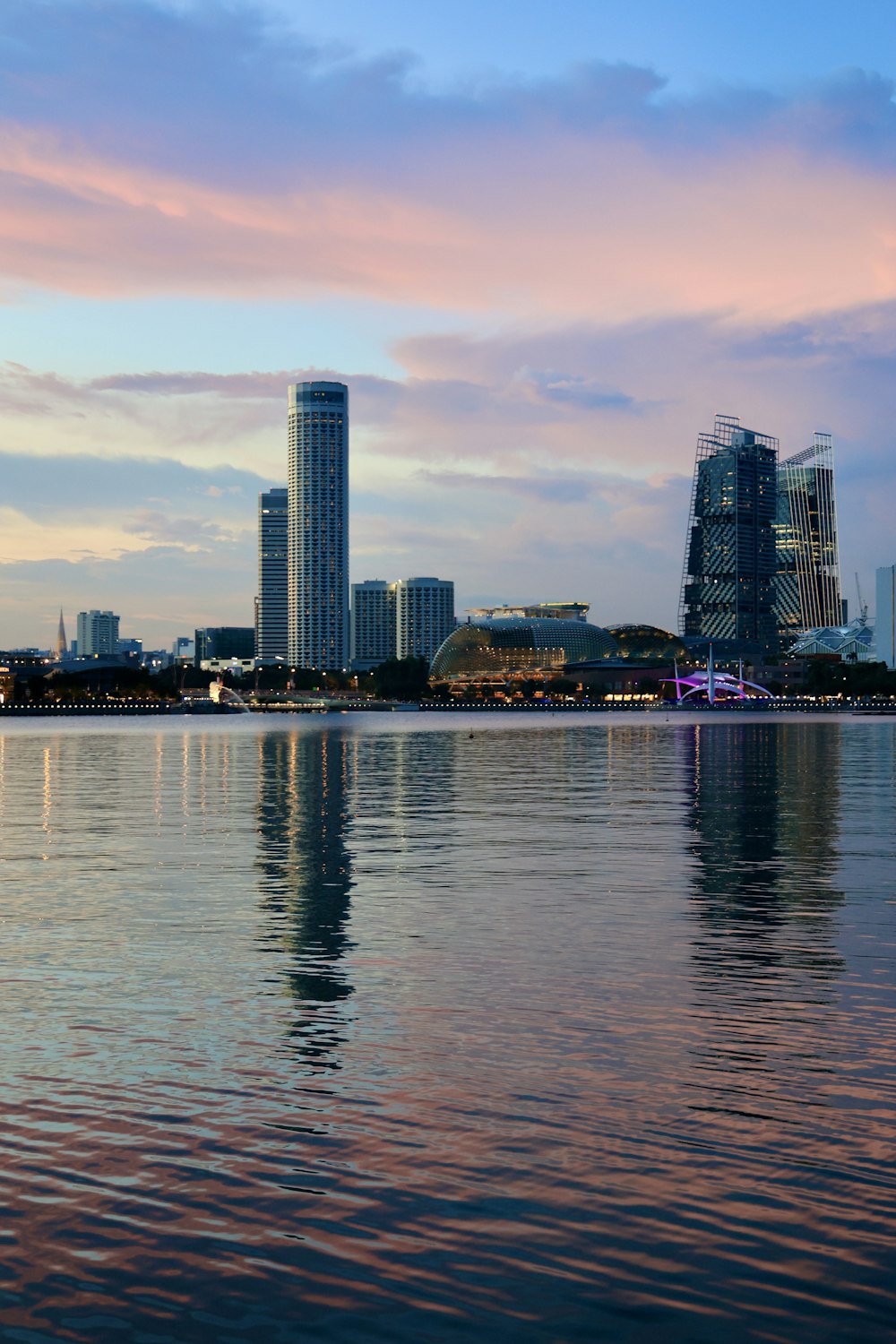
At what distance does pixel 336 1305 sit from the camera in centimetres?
1042

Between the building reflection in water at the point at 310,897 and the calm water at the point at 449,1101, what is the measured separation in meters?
0.16

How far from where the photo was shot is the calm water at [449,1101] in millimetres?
10617

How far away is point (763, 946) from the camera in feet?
83.8

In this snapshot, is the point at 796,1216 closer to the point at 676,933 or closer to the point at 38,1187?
the point at 38,1187

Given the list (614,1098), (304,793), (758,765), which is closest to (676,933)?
(614,1098)

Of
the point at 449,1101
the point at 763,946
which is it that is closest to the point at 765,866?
the point at 763,946

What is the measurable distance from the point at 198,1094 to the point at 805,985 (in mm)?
10428

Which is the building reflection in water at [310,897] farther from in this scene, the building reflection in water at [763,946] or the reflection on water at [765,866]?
the reflection on water at [765,866]

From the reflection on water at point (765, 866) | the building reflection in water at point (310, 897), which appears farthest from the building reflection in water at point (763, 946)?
the building reflection in water at point (310, 897)

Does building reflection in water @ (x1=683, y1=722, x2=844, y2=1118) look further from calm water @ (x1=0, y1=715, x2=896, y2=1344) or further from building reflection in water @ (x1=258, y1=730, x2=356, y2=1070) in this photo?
building reflection in water @ (x1=258, y1=730, x2=356, y2=1070)

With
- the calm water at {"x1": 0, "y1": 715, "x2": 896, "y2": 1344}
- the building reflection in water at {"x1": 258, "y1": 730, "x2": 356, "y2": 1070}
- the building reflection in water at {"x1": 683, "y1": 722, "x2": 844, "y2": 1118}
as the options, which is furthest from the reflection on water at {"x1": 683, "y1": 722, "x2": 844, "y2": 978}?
the building reflection in water at {"x1": 258, "y1": 730, "x2": 356, "y2": 1070}

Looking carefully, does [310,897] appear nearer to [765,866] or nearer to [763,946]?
[763,946]

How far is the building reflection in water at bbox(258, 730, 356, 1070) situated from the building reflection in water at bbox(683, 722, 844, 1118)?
510cm

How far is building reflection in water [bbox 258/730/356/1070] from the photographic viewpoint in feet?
64.2
